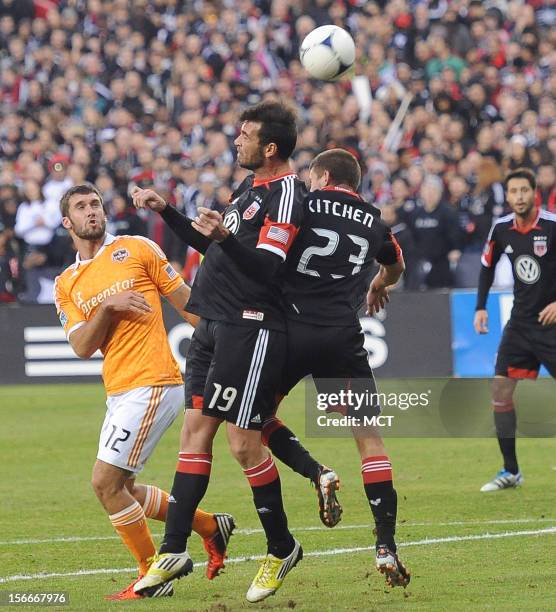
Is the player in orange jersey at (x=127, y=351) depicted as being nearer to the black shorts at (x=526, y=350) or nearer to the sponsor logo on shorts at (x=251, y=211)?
the sponsor logo on shorts at (x=251, y=211)

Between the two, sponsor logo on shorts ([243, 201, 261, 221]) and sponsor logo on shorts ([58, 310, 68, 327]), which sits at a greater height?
sponsor logo on shorts ([243, 201, 261, 221])

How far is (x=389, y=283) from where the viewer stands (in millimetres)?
7613

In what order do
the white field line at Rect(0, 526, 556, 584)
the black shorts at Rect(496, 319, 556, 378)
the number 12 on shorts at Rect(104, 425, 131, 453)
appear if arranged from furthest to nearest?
1. the black shorts at Rect(496, 319, 556, 378)
2. the white field line at Rect(0, 526, 556, 584)
3. the number 12 on shorts at Rect(104, 425, 131, 453)

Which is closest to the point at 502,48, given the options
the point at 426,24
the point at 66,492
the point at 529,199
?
the point at 426,24

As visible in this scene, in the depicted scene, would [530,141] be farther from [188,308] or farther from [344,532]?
[188,308]

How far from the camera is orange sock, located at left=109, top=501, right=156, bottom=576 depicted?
717 centimetres

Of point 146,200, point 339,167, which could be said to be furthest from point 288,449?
point 146,200

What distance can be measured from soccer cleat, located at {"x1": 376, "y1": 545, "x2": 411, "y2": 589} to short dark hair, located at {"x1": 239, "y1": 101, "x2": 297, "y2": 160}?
2.09 meters

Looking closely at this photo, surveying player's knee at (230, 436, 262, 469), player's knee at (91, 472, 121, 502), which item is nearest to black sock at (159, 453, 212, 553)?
player's knee at (230, 436, 262, 469)

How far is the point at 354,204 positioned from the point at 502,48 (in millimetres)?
16977

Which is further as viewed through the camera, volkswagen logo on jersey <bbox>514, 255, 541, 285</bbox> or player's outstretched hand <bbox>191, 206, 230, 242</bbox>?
volkswagen logo on jersey <bbox>514, 255, 541, 285</bbox>

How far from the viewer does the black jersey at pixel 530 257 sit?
10750 mm

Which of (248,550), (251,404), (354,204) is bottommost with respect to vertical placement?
(248,550)

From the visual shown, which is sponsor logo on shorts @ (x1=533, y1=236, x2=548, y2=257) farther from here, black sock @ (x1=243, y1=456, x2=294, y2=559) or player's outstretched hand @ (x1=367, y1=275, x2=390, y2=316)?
black sock @ (x1=243, y1=456, x2=294, y2=559)
